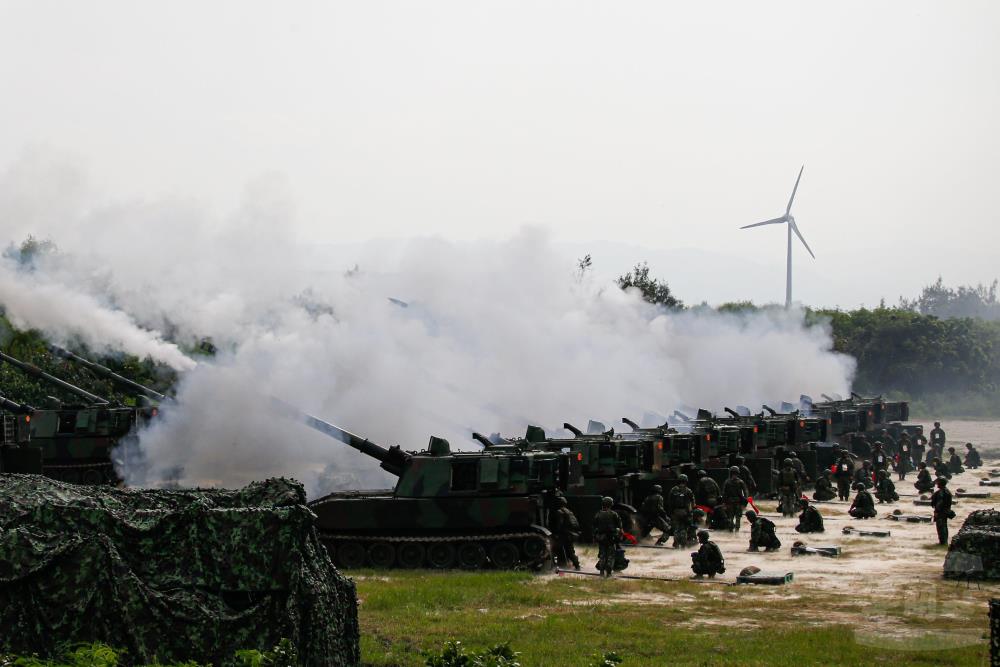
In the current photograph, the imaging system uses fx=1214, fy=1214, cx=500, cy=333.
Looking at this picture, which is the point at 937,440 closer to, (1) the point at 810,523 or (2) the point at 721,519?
(1) the point at 810,523

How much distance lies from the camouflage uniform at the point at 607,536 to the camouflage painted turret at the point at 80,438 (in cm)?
1835

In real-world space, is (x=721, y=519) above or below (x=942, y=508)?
below

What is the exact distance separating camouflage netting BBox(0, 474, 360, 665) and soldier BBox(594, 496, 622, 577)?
8.12m

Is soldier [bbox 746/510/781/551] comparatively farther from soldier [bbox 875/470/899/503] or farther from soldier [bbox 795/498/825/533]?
soldier [bbox 875/470/899/503]

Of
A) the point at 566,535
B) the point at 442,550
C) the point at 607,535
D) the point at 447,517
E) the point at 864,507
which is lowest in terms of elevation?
the point at 442,550

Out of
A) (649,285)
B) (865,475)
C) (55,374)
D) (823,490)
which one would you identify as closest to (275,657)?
(823,490)

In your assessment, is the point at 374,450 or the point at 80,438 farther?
the point at 80,438

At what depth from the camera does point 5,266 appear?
27.6 metres

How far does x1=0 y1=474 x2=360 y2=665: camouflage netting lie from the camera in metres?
11.3

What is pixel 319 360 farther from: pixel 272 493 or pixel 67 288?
pixel 272 493

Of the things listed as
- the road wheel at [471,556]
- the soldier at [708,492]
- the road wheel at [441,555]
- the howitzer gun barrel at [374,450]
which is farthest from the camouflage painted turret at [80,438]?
the soldier at [708,492]

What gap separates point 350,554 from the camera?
21.3 metres

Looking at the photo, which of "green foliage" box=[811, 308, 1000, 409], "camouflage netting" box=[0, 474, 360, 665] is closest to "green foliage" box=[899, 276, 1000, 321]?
"green foliage" box=[811, 308, 1000, 409]

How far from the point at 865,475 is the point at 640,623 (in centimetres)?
2196
